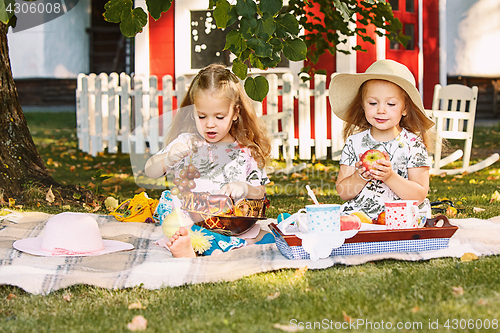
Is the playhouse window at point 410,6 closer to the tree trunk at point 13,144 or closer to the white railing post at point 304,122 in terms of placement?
the white railing post at point 304,122

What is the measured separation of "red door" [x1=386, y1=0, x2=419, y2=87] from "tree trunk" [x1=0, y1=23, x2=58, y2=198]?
22.5 feet

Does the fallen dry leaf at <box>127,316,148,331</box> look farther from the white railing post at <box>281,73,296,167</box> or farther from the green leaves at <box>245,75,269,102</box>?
the white railing post at <box>281,73,296,167</box>

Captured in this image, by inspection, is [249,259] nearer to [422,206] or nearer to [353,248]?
[353,248]

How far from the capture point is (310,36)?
249 inches

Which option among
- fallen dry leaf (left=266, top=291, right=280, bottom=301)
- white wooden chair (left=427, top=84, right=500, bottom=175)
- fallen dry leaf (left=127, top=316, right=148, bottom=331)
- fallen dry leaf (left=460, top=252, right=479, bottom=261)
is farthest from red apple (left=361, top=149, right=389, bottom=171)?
white wooden chair (left=427, top=84, right=500, bottom=175)

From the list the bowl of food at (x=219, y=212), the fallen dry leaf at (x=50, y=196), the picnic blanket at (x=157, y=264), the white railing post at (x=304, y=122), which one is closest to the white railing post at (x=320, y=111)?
the white railing post at (x=304, y=122)

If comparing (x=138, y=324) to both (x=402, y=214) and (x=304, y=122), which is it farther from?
(x=304, y=122)

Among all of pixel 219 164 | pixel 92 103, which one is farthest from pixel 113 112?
pixel 219 164

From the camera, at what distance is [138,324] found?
177cm

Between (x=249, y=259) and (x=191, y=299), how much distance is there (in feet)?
1.76

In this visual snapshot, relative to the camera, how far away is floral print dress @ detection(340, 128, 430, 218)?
2.98 m

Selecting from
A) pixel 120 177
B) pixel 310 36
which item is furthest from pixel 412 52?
pixel 120 177

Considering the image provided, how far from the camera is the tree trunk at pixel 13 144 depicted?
4492 millimetres

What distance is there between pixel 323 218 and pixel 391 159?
848 mm
